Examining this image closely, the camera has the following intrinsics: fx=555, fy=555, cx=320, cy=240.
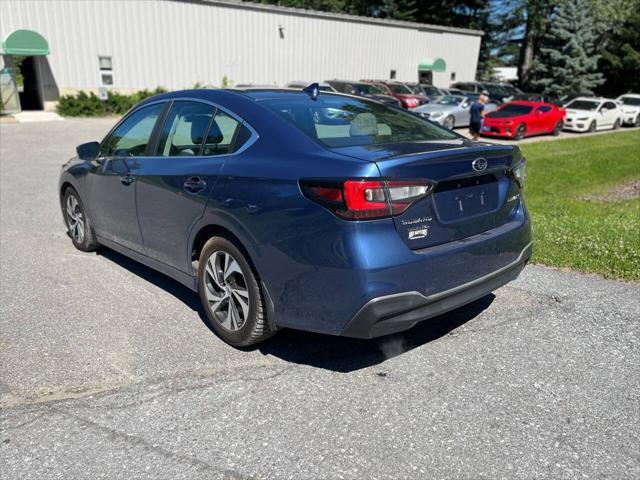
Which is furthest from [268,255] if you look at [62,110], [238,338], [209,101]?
[62,110]

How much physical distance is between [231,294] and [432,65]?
136 feet

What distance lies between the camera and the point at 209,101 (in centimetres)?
394

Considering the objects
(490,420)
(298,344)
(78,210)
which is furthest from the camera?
(78,210)

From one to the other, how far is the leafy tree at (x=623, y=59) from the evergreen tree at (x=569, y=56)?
116 inches

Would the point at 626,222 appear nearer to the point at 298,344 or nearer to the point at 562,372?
the point at 562,372

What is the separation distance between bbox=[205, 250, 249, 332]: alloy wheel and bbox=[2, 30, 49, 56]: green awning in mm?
25018

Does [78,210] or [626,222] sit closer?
[78,210]

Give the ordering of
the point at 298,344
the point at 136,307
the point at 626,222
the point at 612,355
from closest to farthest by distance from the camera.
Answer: the point at 612,355, the point at 298,344, the point at 136,307, the point at 626,222

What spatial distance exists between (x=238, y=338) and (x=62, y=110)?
959 inches

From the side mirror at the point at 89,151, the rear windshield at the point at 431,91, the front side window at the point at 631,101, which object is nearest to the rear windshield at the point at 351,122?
the side mirror at the point at 89,151

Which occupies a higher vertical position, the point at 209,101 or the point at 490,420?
the point at 209,101

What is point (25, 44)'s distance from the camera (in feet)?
79.6

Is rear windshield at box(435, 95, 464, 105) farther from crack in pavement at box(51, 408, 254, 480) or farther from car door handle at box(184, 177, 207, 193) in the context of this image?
crack in pavement at box(51, 408, 254, 480)

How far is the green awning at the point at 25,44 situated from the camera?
23.8 metres
